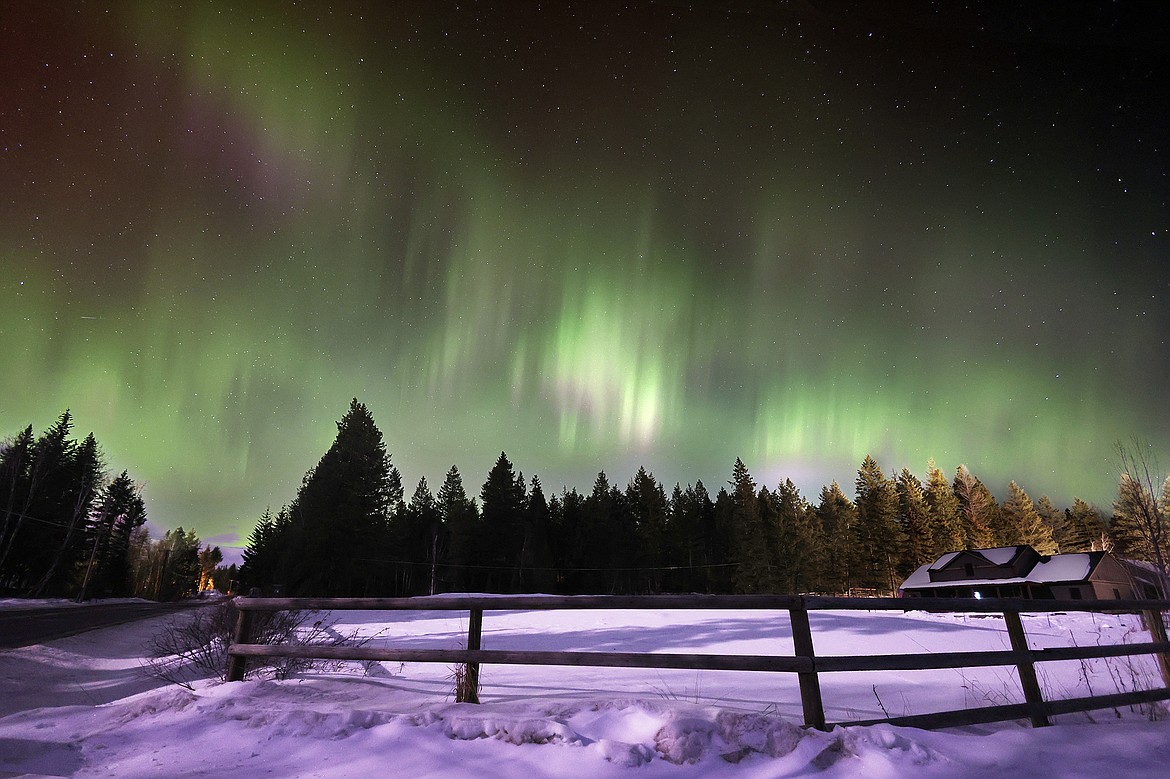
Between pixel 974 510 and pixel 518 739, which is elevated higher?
pixel 974 510

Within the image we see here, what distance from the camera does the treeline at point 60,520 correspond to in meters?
48.0

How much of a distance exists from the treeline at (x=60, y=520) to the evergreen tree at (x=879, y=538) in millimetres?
79634

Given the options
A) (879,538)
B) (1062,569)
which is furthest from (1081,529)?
(1062,569)

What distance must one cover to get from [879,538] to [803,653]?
7516 cm

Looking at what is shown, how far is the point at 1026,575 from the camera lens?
167 ft

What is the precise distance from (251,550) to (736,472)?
5621cm

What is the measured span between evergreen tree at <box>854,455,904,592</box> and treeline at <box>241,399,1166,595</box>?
15 cm

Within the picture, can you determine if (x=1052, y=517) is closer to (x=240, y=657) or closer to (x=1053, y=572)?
(x=1053, y=572)

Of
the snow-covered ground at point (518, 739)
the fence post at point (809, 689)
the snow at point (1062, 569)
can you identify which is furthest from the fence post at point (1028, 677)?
the snow at point (1062, 569)

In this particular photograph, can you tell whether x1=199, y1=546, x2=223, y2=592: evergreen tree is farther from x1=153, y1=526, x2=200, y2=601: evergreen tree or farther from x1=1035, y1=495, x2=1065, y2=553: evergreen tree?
x1=1035, y1=495, x2=1065, y2=553: evergreen tree

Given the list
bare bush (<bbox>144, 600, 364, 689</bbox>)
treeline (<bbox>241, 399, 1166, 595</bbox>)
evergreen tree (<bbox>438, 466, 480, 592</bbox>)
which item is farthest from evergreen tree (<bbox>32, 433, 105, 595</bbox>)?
bare bush (<bbox>144, 600, 364, 689</bbox>)

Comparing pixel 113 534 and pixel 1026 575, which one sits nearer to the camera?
pixel 1026 575

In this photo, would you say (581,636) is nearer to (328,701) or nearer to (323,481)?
(328,701)

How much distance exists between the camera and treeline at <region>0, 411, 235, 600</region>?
47969 mm
